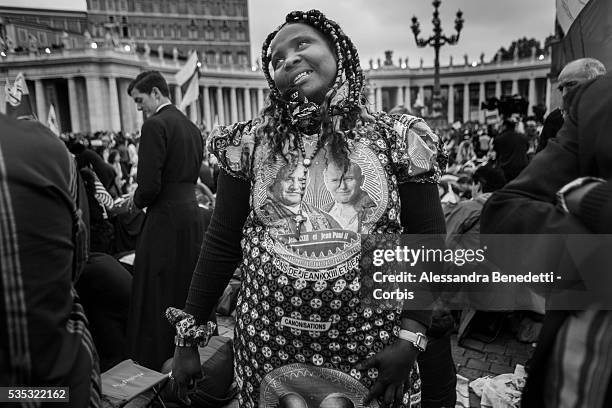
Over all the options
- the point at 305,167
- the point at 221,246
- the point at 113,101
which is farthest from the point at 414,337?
the point at 113,101

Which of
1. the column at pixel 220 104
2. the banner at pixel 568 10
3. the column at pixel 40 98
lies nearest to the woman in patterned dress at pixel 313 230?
the banner at pixel 568 10

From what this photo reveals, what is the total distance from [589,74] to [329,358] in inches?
131

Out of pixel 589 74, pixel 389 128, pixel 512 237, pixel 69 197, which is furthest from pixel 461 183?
pixel 69 197

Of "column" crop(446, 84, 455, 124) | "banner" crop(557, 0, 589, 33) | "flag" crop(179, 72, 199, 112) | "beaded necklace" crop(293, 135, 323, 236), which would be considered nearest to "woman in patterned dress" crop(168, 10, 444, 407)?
"beaded necklace" crop(293, 135, 323, 236)

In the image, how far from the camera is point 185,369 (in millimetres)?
1973

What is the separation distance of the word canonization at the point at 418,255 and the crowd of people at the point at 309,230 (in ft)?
0.27

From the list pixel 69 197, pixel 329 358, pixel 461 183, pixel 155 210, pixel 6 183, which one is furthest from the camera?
pixel 461 183

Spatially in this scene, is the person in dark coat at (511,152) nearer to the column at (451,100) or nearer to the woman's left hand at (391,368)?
the woman's left hand at (391,368)

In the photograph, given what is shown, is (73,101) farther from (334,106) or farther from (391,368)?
(391,368)

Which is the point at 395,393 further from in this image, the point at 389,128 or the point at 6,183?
the point at 6,183

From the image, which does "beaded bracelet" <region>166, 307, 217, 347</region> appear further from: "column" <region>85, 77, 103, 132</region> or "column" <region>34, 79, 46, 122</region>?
"column" <region>34, 79, 46, 122</region>

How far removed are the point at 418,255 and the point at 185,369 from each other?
1.09 metres

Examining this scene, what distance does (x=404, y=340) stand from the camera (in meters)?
1.74

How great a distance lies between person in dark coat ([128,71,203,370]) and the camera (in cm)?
379
